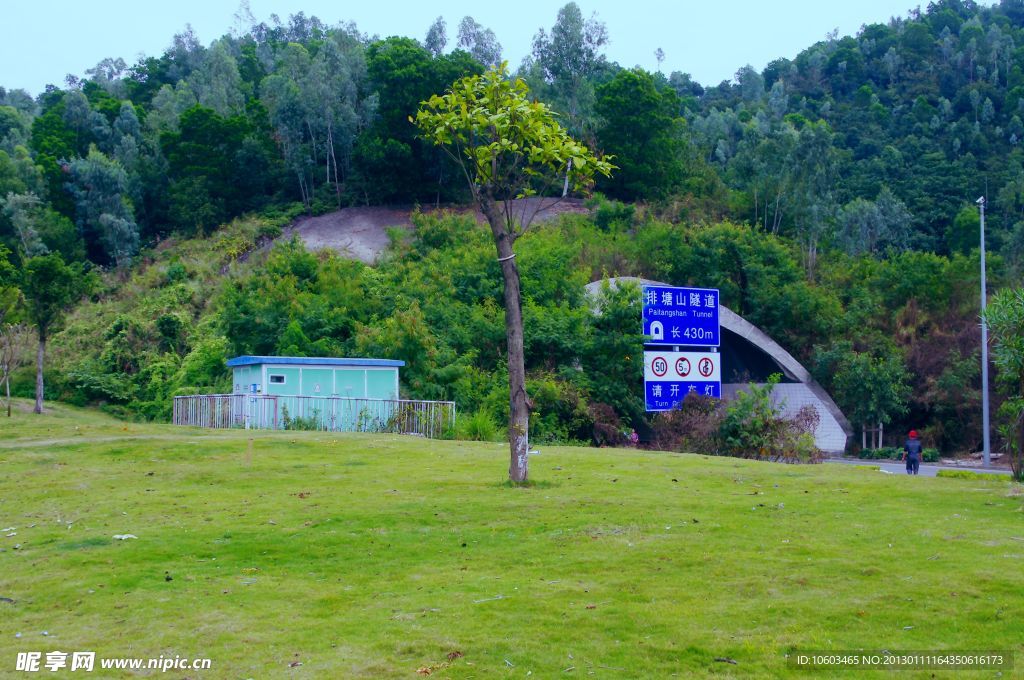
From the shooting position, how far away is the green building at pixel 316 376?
2770 cm

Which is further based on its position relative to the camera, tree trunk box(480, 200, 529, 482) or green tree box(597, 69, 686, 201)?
green tree box(597, 69, 686, 201)

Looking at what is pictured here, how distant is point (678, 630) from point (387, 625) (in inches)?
101

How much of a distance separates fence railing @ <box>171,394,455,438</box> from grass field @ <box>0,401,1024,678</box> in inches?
357

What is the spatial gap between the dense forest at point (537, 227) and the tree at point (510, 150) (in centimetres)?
856

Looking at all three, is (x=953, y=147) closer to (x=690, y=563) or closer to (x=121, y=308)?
(x=121, y=308)

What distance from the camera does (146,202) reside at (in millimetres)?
68188

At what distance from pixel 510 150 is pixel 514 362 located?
133 inches

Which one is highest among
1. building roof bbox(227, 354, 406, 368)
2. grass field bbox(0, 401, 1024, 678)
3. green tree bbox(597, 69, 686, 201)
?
green tree bbox(597, 69, 686, 201)

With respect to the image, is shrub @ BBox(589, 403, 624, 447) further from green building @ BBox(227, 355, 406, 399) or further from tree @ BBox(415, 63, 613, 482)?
tree @ BBox(415, 63, 613, 482)

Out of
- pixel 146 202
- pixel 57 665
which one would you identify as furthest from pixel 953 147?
pixel 57 665

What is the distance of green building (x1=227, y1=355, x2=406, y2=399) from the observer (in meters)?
27.7

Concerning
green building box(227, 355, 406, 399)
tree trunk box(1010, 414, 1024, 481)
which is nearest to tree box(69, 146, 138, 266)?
green building box(227, 355, 406, 399)

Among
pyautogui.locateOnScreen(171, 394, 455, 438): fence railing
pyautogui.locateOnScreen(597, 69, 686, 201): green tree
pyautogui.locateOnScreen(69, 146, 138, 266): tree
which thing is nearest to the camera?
pyautogui.locateOnScreen(171, 394, 455, 438): fence railing

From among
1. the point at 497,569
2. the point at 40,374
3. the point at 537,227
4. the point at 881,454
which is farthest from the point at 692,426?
the point at 537,227
